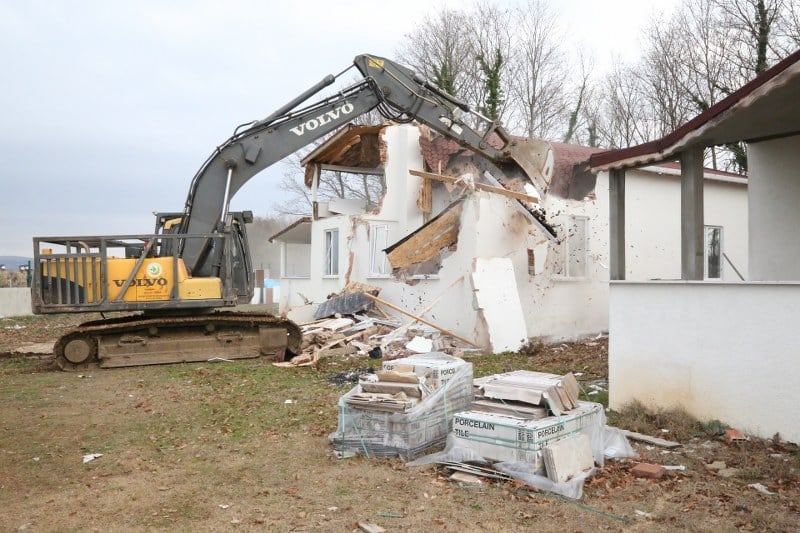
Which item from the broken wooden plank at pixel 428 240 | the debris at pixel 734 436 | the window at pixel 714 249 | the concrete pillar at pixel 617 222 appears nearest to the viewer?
the debris at pixel 734 436

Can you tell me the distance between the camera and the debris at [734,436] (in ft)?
21.5

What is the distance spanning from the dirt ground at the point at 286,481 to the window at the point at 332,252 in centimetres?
968

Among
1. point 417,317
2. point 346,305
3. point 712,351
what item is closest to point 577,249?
point 417,317

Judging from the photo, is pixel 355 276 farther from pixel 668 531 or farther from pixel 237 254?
pixel 668 531

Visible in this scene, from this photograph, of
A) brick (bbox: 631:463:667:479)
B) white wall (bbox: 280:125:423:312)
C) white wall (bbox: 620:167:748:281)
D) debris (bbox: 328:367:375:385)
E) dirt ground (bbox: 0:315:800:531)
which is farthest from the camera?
white wall (bbox: 280:125:423:312)

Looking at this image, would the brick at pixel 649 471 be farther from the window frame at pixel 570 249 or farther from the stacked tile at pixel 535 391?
the window frame at pixel 570 249

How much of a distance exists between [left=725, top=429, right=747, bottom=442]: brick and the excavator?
806 cm

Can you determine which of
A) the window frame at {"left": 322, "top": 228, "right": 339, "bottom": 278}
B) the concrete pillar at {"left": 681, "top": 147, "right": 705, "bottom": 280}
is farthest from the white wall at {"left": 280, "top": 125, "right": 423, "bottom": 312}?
the concrete pillar at {"left": 681, "top": 147, "right": 705, "bottom": 280}

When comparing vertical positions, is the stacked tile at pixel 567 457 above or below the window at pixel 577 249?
below

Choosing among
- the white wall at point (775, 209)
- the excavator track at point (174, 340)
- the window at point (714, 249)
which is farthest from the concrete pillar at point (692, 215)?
the window at point (714, 249)

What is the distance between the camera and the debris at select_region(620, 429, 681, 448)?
6.54 meters

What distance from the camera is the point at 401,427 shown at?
241 inches

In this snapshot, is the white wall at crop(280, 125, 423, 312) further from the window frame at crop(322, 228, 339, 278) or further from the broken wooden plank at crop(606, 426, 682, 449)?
the broken wooden plank at crop(606, 426, 682, 449)

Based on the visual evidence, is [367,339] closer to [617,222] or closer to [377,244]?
[377,244]
